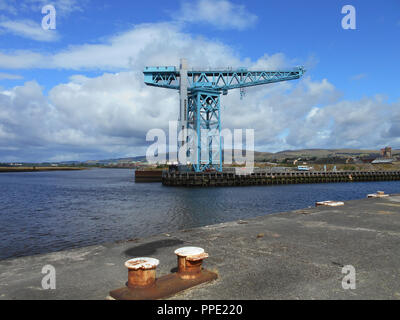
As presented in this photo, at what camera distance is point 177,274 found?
5227 mm

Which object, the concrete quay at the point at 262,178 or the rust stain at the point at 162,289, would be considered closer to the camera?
the rust stain at the point at 162,289

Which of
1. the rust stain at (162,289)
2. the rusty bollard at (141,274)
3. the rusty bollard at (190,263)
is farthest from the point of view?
the rusty bollard at (190,263)

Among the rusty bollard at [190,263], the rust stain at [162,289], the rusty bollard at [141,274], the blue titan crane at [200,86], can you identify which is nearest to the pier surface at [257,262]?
the rust stain at [162,289]

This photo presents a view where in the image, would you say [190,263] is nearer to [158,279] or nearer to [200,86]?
[158,279]

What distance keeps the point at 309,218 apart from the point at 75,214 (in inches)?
667

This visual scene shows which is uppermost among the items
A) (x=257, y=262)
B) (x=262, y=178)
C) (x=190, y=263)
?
(x=190, y=263)

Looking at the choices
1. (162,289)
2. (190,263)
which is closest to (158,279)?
(162,289)

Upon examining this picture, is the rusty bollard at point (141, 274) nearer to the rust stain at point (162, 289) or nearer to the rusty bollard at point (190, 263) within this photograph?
the rust stain at point (162, 289)

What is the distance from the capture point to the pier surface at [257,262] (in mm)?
4766

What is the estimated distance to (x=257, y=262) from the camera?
612 cm

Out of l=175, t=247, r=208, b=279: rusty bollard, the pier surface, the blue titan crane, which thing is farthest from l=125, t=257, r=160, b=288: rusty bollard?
the blue titan crane

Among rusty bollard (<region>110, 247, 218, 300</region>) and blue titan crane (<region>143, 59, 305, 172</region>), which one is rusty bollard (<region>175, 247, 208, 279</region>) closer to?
rusty bollard (<region>110, 247, 218, 300</region>)
